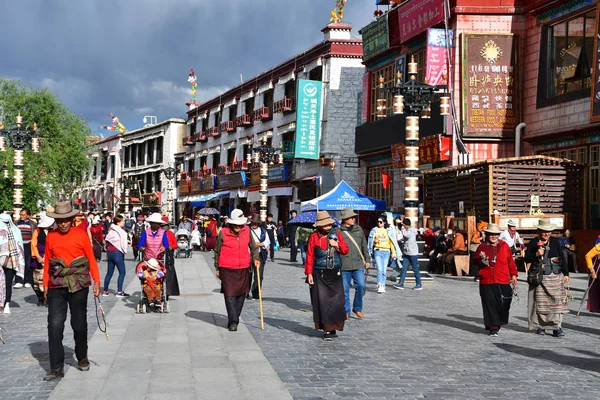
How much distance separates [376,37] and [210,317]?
71.6 feet

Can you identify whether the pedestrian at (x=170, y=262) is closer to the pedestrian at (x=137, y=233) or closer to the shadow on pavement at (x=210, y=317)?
the shadow on pavement at (x=210, y=317)

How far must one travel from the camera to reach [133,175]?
6725cm

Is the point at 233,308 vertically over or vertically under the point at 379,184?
under

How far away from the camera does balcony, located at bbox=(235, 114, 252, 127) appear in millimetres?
47219

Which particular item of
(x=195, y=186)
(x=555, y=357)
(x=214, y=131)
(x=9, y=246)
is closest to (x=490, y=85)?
(x=555, y=357)

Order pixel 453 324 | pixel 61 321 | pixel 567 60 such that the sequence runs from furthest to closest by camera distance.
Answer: pixel 567 60 → pixel 453 324 → pixel 61 321

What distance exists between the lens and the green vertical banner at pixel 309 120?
118 ft

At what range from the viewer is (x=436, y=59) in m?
24.7

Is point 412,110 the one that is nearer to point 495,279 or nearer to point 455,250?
point 455,250

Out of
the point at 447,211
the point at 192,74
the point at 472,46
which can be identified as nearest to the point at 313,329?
the point at 447,211

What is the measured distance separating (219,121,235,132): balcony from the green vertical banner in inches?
584

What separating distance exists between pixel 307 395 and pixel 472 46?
2010 cm

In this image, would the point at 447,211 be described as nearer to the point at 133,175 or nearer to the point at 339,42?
the point at 339,42

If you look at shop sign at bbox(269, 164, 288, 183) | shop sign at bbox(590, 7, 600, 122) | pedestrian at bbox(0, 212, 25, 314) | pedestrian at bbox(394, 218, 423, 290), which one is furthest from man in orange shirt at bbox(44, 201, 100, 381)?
shop sign at bbox(269, 164, 288, 183)
